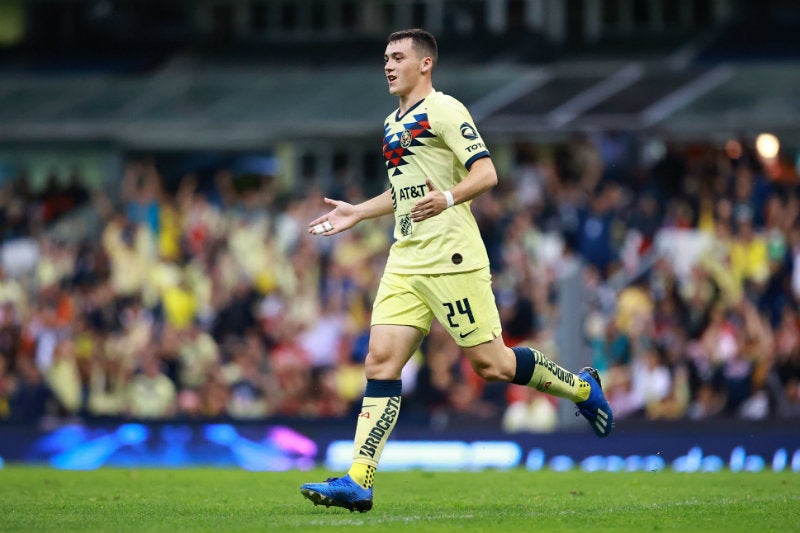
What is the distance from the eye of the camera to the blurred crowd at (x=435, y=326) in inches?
685

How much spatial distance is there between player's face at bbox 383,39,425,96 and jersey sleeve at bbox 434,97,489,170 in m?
0.29

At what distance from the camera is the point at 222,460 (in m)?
16.1

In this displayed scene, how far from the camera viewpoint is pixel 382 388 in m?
9.10

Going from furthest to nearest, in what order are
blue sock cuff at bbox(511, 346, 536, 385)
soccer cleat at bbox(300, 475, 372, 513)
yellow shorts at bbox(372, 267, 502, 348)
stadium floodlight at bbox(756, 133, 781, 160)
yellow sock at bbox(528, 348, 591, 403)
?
stadium floodlight at bbox(756, 133, 781, 160)
yellow sock at bbox(528, 348, 591, 403)
blue sock cuff at bbox(511, 346, 536, 385)
yellow shorts at bbox(372, 267, 502, 348)
soccer cleat at bbox(300, 475, 372, 513)

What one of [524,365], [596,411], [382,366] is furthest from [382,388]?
[596,411]

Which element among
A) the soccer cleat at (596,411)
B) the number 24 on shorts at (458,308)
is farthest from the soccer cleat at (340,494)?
the soccer cleat at (596,411)

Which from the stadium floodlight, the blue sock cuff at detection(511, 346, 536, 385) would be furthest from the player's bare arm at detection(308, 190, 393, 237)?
the stadium floodlight

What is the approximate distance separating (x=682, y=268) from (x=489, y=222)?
123 inches

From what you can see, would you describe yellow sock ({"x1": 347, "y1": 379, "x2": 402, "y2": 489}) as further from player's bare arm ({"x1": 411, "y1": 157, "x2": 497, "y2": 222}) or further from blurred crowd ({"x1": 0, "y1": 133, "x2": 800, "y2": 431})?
blurred crowd ({"x1": 0, "y1": 133, "x2": 800, "y2": 431})

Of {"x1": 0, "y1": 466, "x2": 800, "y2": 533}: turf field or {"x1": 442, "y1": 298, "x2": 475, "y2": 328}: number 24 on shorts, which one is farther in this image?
{"x1": 442, "y1": 298, "x2": 475, "y2": 328}: number 24 on shorts

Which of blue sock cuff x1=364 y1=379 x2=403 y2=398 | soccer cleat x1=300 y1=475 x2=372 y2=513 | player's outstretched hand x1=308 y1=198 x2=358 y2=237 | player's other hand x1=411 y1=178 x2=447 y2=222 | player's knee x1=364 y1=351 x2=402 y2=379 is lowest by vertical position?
soccer cleat x1=300 y1=475 x2=372 y2=513

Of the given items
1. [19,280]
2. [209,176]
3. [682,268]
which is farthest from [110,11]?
[682,268]

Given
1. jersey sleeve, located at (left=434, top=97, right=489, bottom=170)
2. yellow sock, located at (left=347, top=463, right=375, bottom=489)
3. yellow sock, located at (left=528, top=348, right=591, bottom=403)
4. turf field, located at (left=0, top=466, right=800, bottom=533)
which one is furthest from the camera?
yellow sock, located at (left=528, top=348, right=591, bottom=403)

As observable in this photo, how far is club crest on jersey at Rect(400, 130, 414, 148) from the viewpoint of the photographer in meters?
9.24
